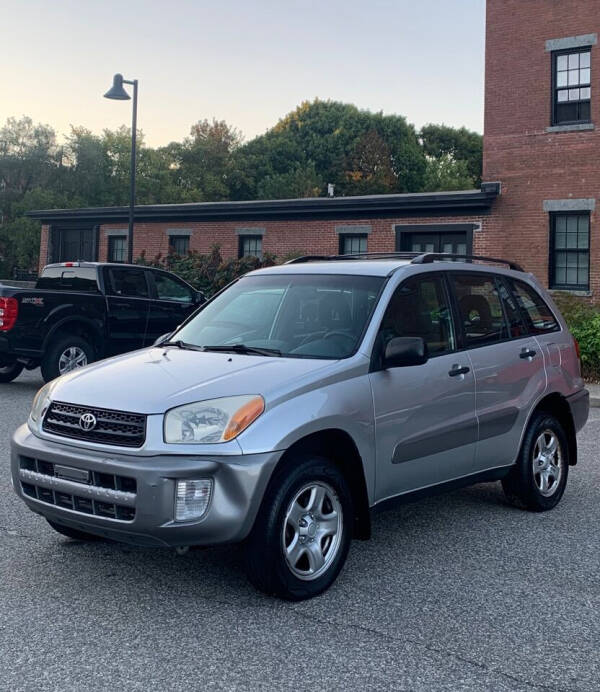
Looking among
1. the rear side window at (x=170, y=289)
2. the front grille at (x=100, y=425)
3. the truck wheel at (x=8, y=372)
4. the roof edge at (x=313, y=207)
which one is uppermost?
the roof edge at (x=313, y=207)

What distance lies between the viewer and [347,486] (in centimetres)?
466

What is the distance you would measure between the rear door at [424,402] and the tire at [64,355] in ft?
27.2

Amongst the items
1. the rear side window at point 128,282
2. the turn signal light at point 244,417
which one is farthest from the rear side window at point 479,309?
the rear side window at point 128,282

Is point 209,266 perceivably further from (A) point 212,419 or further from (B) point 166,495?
(B) point 166,495

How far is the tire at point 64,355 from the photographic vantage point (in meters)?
12.6

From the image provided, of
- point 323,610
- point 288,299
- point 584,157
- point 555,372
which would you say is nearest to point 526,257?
point 584,157

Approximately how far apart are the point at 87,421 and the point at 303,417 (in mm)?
1108

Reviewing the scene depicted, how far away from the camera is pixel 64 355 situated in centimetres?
1277

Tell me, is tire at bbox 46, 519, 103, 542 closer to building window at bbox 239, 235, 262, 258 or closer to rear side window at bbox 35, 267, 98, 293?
rear side window at bbox 35, 267, 98, 293

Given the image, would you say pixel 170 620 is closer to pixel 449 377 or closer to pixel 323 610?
pixel 323 610

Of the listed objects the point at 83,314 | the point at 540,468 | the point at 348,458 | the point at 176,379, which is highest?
the point at 83,314

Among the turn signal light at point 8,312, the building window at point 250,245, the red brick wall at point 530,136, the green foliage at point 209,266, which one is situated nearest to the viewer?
the turn signal light at point 8,312

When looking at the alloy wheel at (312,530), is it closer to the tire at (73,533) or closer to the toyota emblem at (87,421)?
the toyota emblem at (87,421)

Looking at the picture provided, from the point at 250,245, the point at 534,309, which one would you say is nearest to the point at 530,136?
the point at 250,245
